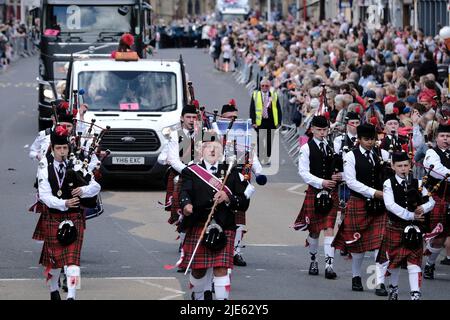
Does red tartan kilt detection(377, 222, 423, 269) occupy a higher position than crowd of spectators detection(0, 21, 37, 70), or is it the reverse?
crowd of spectators detection(0, 21, 37, 70)

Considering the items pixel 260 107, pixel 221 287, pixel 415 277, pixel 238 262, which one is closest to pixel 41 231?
pixel 221 287

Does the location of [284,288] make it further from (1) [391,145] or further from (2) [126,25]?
(2) [126,25]

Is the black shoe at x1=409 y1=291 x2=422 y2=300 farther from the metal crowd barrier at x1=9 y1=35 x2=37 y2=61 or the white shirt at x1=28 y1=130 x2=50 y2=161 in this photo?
the metal crowd barrier at x1=9 y1=35 x2=37 y2=61

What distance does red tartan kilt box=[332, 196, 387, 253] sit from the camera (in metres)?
15.4

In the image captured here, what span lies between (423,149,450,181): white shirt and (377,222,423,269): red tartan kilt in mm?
1637

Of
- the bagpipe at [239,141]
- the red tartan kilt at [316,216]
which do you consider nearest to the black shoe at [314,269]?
the red tartan kilt at [316,216]

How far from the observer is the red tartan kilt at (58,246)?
14.1m

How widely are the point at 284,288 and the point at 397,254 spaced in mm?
1545

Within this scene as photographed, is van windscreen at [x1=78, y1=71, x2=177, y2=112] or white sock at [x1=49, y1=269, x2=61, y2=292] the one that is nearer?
white sock at [x1=49, y1=269, x2=61, y2=292]

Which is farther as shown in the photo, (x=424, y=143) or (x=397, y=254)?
(x=424, y=143)

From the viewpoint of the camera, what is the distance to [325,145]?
53.9 ft

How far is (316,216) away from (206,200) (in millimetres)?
2992

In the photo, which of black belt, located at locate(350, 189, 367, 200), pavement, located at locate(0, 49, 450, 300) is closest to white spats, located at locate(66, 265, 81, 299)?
pavement, located at locate(0, 49, 450, 300)

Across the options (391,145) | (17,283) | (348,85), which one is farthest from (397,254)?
(348,85)
